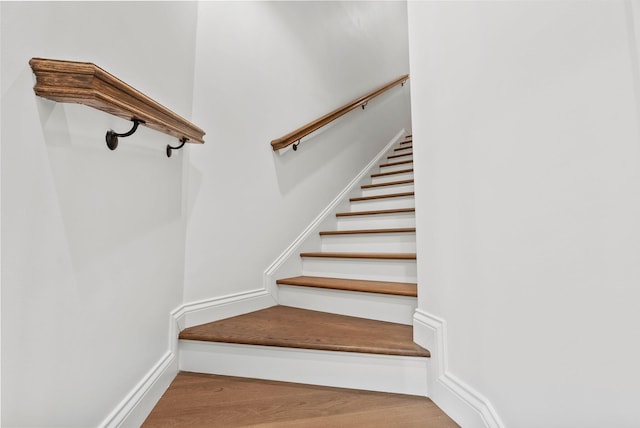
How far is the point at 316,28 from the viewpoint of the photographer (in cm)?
233

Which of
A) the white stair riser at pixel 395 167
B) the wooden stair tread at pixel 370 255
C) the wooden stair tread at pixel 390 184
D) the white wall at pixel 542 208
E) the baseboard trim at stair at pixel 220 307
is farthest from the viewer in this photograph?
the white stair riser at pixel 395 167

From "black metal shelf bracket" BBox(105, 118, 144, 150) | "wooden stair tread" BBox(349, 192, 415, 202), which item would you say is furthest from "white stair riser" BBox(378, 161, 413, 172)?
"black metal shelf bracket" BBox(105, 118, 144, 150)

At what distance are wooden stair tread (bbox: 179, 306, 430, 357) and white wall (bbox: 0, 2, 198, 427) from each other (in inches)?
10.0

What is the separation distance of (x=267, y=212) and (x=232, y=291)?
493 millimetres

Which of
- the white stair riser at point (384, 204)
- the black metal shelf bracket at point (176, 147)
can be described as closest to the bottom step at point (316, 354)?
the black metal shelf bracket at point (176, 147)

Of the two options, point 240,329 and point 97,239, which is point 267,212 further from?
point 97,239

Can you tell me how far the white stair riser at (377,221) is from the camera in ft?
6.47

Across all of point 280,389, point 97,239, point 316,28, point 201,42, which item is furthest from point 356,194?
point 97,239

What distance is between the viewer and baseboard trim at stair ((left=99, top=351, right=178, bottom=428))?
2.66 feet

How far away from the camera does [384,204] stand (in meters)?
2.29

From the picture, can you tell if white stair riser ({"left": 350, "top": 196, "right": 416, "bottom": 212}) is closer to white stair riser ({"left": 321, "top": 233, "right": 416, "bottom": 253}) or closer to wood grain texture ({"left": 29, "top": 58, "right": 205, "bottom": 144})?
white stair riser ({"left": 321, "top": 233, "right": 416, "bottom": 253})

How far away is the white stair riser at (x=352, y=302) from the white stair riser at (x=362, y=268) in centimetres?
23

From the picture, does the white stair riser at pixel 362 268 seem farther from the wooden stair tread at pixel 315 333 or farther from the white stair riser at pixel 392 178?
the white stair riser at pixel 392 178

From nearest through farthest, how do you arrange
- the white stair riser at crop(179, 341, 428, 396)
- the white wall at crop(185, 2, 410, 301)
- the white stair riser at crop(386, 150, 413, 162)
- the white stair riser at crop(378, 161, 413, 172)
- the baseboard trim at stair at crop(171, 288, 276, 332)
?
the white stair riser at crop(179, 341, 428, 396) < the baseboard trim at stair at crop(171, 288, 276, 332) < the white wall at crop(185, 2, 410, 301) < the white stair riser at crop(378, 161, 413, 172) < the white stair riser at crop(386, 150, 413, 162)
